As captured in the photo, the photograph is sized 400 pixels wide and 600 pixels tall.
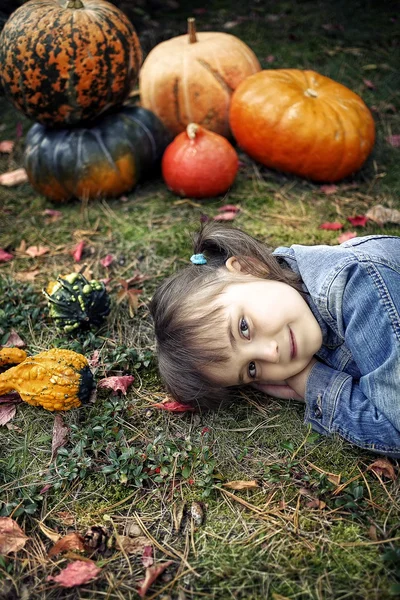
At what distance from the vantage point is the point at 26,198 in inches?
165

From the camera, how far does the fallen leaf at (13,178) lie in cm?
434

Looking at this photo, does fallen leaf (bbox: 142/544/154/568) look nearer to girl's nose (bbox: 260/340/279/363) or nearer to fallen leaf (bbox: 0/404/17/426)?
girl's nose (bbox: 260/340/279/363)

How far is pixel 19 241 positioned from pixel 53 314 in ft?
3.66

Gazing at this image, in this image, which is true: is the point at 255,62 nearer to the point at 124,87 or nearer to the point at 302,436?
the point at 124,87

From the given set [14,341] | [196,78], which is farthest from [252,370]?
[196,78]

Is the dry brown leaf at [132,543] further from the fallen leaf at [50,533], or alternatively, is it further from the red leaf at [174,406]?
the red leaf at [174,406]

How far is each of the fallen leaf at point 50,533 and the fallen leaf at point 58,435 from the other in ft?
0.93

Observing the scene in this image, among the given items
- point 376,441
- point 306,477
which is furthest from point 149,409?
point 376,441

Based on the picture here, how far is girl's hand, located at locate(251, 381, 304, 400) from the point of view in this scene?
2.42m

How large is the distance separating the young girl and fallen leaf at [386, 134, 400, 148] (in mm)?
2121

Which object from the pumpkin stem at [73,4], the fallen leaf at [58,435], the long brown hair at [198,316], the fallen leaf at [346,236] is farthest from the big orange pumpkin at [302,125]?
the fallen leaf at [58,435]

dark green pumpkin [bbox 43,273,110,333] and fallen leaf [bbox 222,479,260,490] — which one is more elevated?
dark green pumpkin [bbox 43,273,110,333]

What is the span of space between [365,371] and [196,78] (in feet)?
9.52

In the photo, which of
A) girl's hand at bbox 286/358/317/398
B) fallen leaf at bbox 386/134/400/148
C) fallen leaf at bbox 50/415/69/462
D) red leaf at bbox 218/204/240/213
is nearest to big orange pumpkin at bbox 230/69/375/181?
fallen leaf at bbox 386/134/400/148
